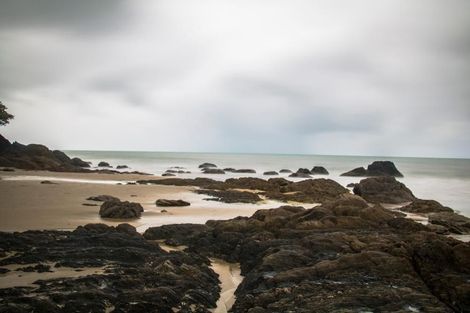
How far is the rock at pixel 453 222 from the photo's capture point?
16297mm

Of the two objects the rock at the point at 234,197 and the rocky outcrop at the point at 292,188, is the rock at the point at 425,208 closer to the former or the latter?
the rocky outcrop at the point at 292,188

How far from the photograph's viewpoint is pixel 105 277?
650cm

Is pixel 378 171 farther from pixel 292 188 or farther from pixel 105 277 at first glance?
pixel 105 277

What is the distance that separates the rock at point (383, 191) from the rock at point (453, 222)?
34.1ft

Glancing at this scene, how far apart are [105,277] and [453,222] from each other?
17.0 metres

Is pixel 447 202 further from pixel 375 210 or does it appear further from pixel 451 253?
pixel 451 253

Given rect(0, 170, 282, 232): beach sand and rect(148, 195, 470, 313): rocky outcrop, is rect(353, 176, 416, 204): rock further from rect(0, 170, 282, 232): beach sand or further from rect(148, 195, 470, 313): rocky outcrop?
rect(148, 195, 470, 313): rocky outcrop

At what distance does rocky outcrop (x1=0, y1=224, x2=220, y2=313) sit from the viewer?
213 inches

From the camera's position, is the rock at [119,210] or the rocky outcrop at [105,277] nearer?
the rocky outcrop at [105,277]

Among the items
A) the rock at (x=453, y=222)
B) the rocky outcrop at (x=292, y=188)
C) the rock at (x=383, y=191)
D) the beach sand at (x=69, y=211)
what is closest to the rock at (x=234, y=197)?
the beach sand at (x=69, y=211)

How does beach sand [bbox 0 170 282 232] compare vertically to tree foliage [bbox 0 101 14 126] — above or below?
below

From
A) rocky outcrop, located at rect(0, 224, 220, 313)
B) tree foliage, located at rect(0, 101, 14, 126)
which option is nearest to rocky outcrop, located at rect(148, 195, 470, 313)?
rocky outcrop, located at rect(0, 224, 220, 313)

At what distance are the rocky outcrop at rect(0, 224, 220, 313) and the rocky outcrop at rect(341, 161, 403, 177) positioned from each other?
6566 cm

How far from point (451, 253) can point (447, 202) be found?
30542mm
